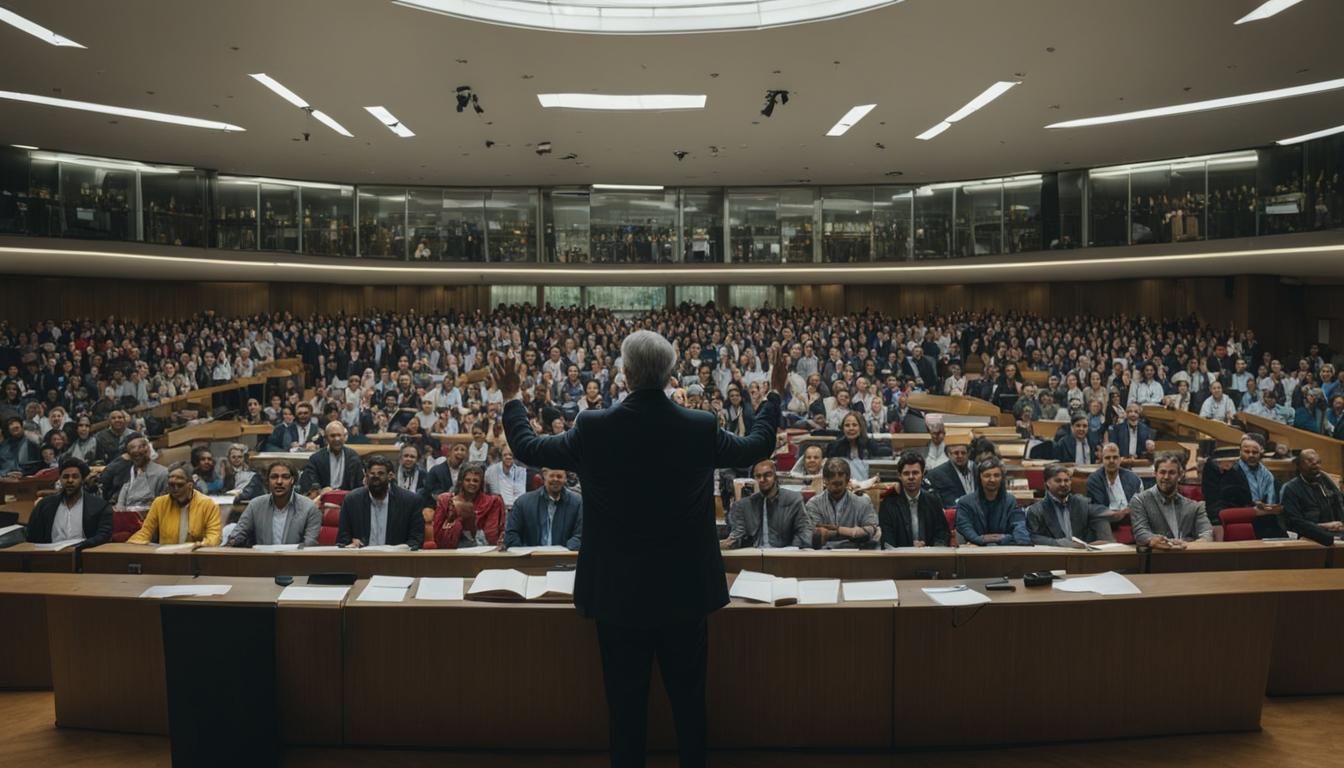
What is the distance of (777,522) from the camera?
5215 millimetres

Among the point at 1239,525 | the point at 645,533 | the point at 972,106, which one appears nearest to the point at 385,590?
the point at 645,533

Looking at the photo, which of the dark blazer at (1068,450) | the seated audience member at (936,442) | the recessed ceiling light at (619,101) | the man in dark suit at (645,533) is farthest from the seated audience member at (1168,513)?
the recessed ceiling light at (619,101)

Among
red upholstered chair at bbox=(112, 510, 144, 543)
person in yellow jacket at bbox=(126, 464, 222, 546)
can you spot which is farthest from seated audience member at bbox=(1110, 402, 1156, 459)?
red upholstered chair at bbox=(112, 510, 144, 543)

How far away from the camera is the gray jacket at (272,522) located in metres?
5.47

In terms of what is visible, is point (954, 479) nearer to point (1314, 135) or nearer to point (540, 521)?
point (540, 521)

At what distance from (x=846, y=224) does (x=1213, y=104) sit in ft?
32.5

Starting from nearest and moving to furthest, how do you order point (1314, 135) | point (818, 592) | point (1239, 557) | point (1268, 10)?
point (818, 592) → point (1239, 557) → point (1268, 10) → point (1314, 135)

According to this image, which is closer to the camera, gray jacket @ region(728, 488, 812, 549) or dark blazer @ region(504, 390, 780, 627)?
dark blazer @ region(504, 390, 780, 627)

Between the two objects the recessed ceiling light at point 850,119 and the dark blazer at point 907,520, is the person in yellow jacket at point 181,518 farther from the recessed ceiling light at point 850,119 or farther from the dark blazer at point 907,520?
the recessed ceiling light at point 850,119

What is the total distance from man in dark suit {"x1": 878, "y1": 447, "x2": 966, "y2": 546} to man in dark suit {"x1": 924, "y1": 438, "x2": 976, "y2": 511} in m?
1.10

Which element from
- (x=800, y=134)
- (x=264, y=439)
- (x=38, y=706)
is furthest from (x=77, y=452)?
(x=800, y=134)

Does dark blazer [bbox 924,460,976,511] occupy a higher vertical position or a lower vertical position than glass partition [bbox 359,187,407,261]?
lower

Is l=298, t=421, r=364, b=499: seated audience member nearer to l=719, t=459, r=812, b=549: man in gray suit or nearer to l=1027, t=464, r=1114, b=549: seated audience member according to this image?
l=719, t=459, r=812, b=549: man in gray suit

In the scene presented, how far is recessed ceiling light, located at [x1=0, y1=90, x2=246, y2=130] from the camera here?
495 inches
